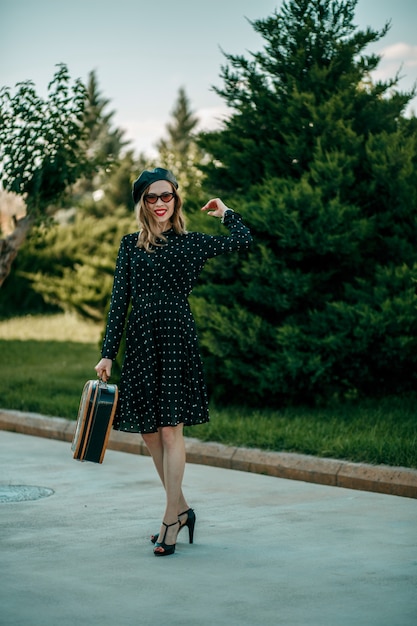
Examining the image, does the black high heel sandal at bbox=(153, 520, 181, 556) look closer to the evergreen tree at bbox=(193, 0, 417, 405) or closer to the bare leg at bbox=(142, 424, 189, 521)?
the bare leg at bbox=(142, 424, 189, 521)

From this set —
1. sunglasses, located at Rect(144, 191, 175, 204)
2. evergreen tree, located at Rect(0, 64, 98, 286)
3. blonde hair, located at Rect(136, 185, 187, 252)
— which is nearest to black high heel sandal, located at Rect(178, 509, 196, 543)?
blonde hair, located at Rect(136, 185, 187, 252)

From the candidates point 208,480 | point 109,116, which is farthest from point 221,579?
point 109,116

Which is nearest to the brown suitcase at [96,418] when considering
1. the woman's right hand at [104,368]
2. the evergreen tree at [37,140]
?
the woman's right hand at [104,368]

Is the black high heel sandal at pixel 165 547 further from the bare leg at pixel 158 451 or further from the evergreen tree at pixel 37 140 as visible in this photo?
the evergreen tree at pixel 37 140

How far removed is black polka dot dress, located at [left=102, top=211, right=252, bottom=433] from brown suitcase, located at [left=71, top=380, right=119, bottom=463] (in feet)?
0.35

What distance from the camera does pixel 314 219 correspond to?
33.1ft

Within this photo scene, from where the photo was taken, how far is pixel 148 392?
18.7ft

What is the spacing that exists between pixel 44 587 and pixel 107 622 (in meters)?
0.66

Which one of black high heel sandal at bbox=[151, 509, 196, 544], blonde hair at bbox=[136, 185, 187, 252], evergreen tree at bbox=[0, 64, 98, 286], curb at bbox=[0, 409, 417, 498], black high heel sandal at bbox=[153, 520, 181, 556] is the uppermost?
evergreen tree at bbox=[0, 64, 98, 286]

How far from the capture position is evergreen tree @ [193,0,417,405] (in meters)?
9.98

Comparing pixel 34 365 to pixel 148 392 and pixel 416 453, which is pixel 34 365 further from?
pixel 148 392

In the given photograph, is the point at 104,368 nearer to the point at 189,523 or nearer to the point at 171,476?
the point at 171,476

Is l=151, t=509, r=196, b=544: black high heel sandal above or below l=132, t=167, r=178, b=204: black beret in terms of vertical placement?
below

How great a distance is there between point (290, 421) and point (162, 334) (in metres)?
4.19
